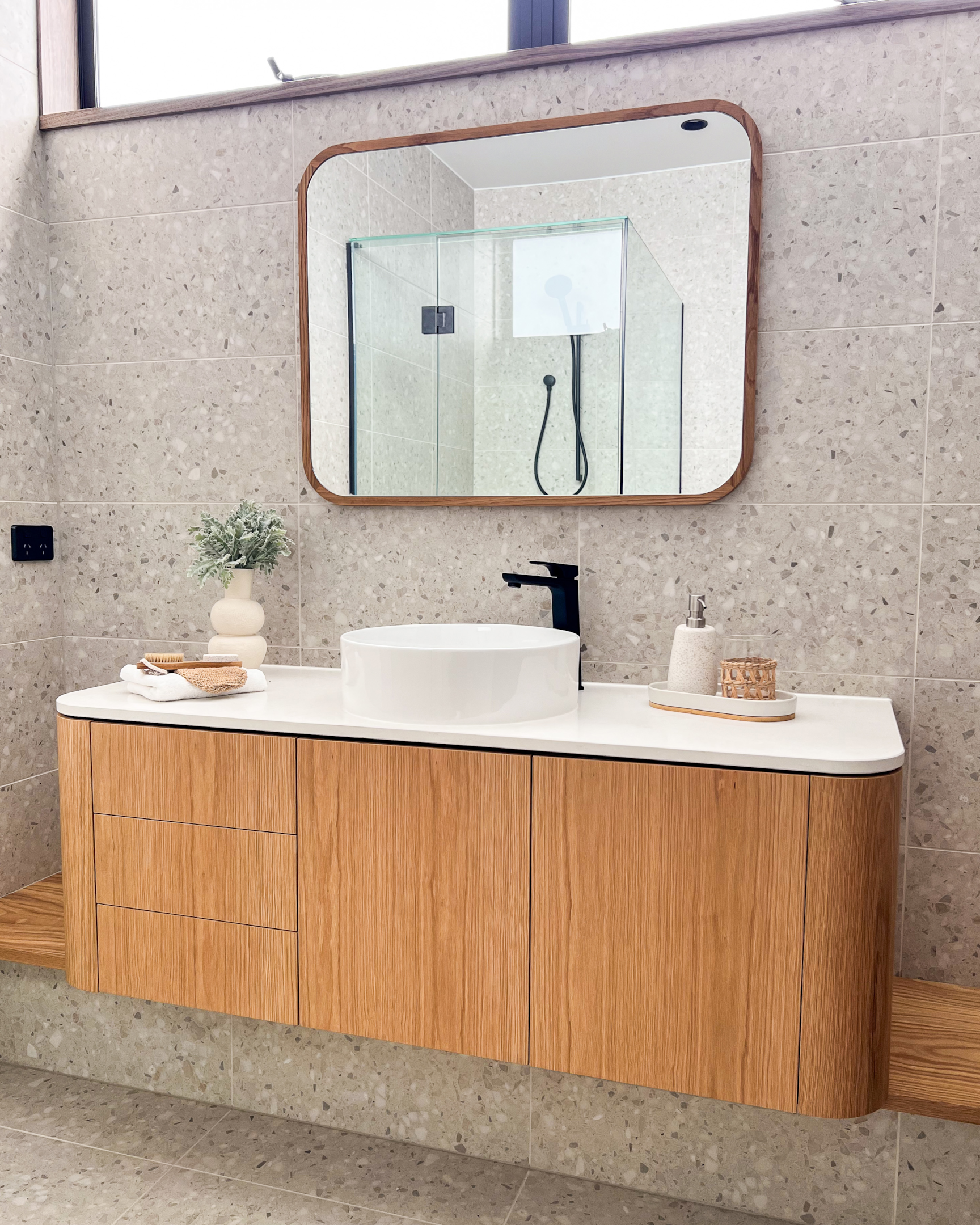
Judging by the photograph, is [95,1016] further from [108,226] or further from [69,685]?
[108,226]

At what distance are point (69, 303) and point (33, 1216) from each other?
1.78 meters

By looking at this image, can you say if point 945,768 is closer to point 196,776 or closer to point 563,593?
point 563,593

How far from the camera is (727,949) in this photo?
1287mm

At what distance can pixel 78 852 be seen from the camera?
5.28 ft

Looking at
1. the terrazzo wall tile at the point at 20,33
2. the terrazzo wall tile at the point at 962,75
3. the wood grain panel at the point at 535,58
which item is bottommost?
the terrazzo wall tile at the point at 962,75

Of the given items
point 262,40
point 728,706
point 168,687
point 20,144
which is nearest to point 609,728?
point 728,706

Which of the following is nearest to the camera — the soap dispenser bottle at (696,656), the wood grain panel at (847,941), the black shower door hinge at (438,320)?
the wood grain panel at (847,941)

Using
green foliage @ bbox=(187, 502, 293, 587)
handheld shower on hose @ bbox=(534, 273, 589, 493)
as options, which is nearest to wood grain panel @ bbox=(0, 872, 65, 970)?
green foliage @ bbox=(187, 502, 293, 587)

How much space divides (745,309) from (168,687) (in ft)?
3.95

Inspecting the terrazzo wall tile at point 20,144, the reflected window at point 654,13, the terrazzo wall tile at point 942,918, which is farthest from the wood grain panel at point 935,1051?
the terrazzo wall tile at point 20,144

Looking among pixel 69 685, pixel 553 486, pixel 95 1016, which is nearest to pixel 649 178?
pixel 553 486

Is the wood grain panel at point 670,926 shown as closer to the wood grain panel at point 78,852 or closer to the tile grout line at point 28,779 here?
the wood grain panel at point 78,852

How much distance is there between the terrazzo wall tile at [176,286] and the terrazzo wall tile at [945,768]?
1.42 metres

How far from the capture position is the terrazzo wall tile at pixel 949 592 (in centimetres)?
160
